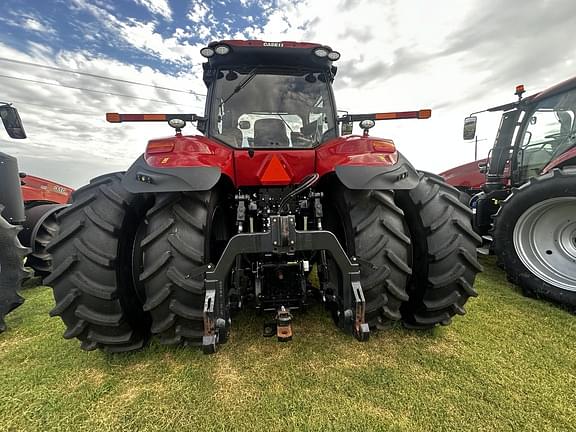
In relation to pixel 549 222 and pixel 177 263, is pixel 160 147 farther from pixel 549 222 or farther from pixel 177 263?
pixel 549 222

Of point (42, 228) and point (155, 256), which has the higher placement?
point (155, 256)

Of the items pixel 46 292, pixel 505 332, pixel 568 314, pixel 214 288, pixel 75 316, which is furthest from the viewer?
pixel 46 292

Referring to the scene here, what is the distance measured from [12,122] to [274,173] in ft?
11.4

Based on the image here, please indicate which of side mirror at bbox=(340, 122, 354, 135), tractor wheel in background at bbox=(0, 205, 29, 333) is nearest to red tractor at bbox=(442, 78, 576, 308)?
side mirror at bbox=(340, 122, 354, 135)

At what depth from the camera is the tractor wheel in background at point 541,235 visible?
2857 millimetres

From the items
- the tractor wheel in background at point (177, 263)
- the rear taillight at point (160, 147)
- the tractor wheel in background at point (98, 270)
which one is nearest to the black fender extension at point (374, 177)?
the tractor wheel in background at point (177, 263)

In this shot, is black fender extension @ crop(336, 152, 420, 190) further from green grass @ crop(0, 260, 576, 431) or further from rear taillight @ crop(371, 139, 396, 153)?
green grass @ crop(0, 260, 576, 431)

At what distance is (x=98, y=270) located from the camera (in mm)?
1750

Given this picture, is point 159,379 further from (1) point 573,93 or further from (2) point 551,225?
(1) point 573,93

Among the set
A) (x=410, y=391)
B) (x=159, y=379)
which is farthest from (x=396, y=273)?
(x=159, y=379)

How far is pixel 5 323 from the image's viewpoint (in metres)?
2.63

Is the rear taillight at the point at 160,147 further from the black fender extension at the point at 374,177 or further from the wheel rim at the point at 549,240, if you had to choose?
the wheel rim at the point at 549,240

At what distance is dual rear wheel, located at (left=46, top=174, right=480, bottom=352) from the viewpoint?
1.68m

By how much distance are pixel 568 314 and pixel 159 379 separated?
3.37 meters
